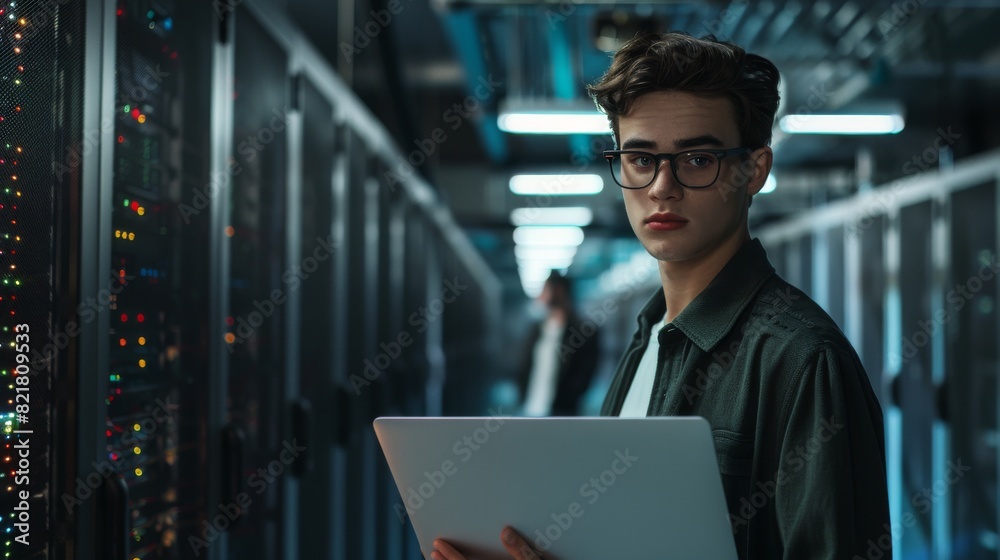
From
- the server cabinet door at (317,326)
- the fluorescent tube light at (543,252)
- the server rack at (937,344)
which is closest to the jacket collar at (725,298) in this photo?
the server cabinet door at (317,326)

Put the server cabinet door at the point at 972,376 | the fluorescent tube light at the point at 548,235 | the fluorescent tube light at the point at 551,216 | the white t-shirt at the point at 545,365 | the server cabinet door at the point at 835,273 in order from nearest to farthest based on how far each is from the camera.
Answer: the server cabinet door at the point at 972,376 → the white t-shirt at the point at 545,365 → the server cabinet door at the point at 835,273 → the fluorescent tube light at the point at 551,216 → the fluorescent tube light at the point at 548,235

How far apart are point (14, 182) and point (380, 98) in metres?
4.54

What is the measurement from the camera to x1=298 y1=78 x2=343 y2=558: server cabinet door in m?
2.84

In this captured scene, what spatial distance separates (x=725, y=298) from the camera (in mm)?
1237

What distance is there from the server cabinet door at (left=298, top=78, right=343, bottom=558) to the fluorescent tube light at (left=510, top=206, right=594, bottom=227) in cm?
538

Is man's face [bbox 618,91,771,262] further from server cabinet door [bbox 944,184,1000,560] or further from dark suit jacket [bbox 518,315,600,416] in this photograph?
dark suit jacket [bbox 518,315,600,416]

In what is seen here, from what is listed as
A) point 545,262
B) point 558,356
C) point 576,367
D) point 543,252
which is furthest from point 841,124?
point 545,262

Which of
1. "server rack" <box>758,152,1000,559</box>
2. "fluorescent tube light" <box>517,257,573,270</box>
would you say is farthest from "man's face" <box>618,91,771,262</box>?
"fluorescent tube light" <box>517,257,573,270</box>

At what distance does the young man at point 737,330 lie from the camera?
102 centimetres

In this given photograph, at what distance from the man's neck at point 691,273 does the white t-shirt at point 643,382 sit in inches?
2.7

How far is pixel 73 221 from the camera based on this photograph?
4.37 ft

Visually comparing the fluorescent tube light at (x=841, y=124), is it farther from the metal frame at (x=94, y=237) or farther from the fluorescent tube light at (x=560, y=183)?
the metal frame at (x=94, y=237)

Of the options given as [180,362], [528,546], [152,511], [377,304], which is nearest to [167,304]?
[180,362]

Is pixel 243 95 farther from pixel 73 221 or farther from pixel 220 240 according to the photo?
pixel 73 221
